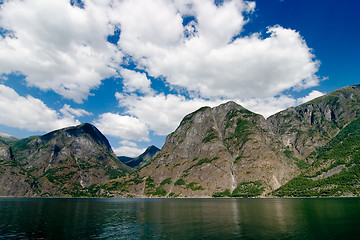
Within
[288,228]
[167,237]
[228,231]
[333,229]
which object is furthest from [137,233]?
[333,229]

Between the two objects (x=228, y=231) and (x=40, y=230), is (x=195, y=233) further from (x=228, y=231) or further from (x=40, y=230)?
(x=40, y=230)

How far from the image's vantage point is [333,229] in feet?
193

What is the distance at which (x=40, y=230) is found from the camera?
60531mm

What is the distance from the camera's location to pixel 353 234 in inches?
2055

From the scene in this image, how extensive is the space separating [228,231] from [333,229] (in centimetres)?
2540

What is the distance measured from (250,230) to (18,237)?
52593 mm

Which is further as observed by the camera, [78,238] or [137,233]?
[137,233]

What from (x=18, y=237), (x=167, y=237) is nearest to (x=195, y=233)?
(x=167, y=237)

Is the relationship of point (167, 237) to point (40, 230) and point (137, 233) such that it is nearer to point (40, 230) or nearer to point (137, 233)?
point (137, 233)

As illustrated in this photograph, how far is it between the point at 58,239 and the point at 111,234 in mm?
11766

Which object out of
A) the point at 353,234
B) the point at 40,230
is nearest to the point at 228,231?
the point at 353,234

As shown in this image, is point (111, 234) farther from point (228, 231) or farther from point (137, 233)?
point (228, 231)

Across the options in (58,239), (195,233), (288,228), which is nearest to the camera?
(58,239)

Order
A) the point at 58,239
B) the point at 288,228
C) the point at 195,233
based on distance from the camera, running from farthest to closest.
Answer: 1. the point at 288,228
2. the point at 195,233
3. the point at 58,239
